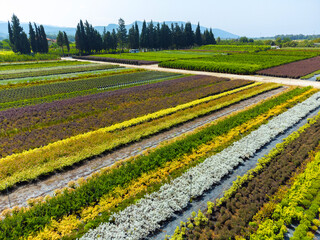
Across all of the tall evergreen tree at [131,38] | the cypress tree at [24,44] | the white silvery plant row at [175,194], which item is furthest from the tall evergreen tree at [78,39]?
the white silvery plant row at [175,194]

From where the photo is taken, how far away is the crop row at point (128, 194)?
328 inches

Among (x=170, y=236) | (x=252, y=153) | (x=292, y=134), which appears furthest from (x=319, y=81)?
(x=170, y=236)

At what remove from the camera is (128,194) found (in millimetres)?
10148

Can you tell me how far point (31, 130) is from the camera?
59.7 feet

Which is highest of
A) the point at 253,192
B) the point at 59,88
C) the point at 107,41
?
the point at 107,41

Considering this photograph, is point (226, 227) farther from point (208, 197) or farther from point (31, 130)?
point (31, 130)

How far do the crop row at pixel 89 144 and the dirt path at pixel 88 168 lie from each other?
1.54 ft

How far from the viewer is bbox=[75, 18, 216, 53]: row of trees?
99.5 metres

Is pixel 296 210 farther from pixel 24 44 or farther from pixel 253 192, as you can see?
pixel 24 44

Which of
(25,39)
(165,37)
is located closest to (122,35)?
(165,37)

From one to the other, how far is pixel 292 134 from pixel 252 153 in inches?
183

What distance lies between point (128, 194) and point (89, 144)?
6.20m

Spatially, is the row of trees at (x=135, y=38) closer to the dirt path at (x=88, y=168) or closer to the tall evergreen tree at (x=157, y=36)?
the tall evergreen tree at (x=157, y=36)

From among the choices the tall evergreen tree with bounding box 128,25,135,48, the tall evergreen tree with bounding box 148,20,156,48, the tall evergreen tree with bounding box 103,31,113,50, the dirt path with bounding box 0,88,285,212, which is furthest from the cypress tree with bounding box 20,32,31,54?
the dirt path with bounding box 0,88,285,212
